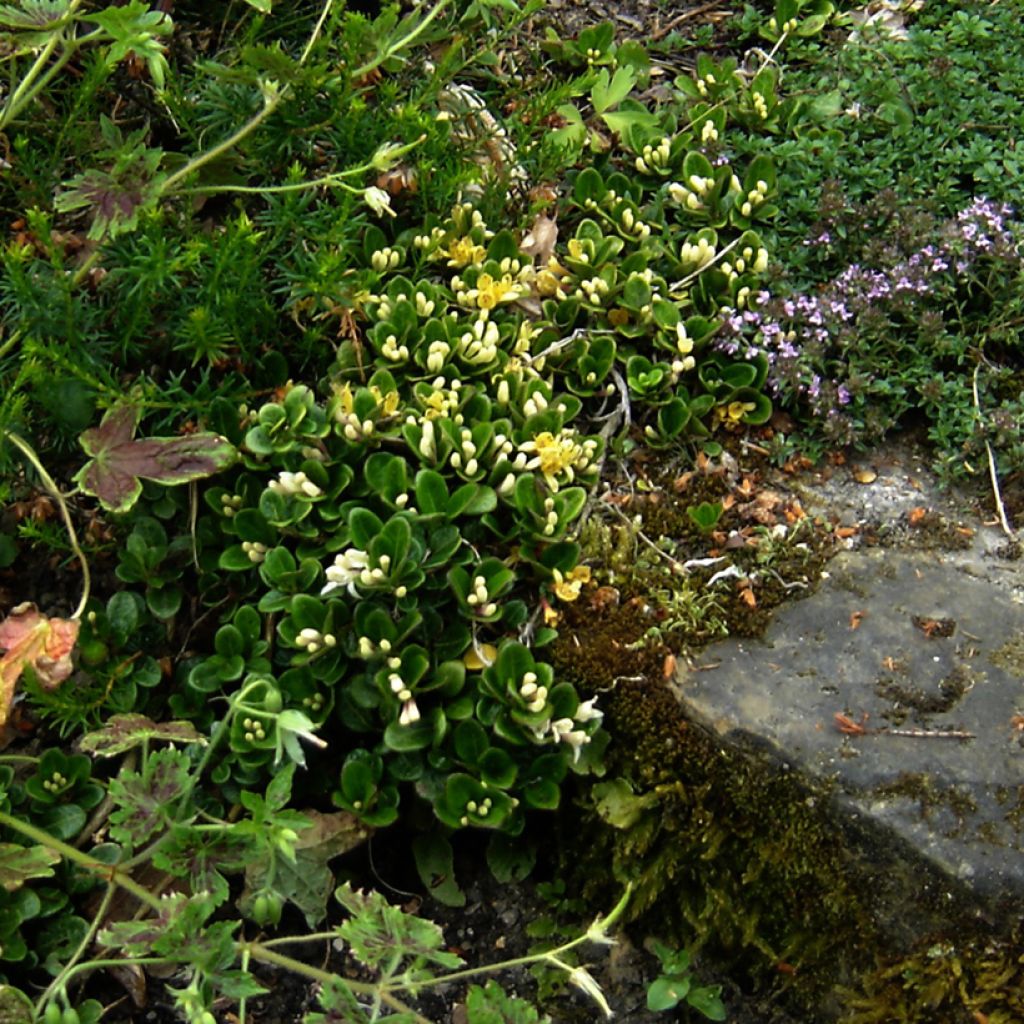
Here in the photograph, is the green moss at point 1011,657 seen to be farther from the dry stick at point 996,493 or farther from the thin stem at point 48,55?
the thin stem at point 48,55

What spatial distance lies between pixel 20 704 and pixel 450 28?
2.32 meters

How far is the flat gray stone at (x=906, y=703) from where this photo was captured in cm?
277

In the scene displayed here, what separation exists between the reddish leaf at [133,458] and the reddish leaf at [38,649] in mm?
316

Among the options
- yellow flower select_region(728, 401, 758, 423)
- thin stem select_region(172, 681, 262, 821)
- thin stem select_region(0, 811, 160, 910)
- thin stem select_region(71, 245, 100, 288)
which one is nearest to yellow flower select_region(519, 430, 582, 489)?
yellow flower select_region(728, 401, 758, 423)

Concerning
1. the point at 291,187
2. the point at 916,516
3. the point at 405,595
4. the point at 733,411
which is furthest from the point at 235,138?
the point at 916,516

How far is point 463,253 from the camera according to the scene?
3.56 metres

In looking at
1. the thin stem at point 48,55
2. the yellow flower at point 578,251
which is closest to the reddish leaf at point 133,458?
the thin stem at point 48,55

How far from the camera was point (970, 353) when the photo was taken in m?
3.57

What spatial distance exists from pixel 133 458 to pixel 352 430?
0.54 m

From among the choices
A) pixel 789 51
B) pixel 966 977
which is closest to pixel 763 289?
pixel 789 51

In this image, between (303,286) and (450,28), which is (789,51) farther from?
(303,286)

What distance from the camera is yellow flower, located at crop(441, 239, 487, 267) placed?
3.56 metres

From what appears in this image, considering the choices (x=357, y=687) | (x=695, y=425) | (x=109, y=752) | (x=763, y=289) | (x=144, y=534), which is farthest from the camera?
(x=763, y=289)

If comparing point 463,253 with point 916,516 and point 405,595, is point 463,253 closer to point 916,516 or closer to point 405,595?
point 405,595
